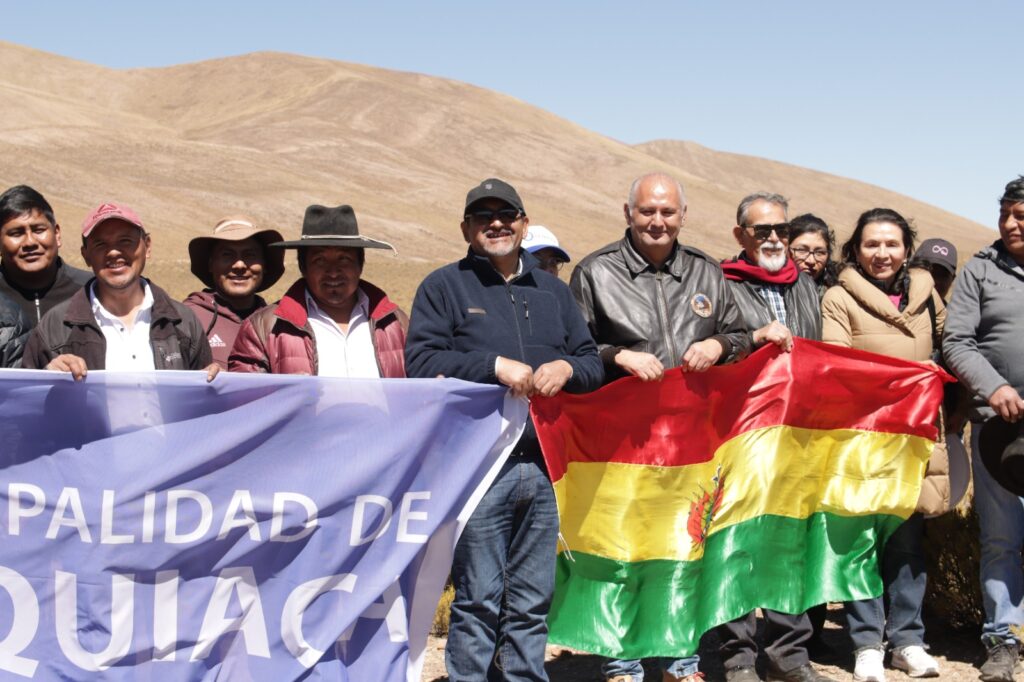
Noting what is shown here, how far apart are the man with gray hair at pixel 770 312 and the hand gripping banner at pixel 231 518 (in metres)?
1.56

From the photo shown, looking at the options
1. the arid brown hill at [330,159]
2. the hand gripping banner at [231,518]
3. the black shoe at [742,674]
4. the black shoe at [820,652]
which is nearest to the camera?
the hand gripping banner at [231,518]

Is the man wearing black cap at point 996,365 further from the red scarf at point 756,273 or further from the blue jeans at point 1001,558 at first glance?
the red scarf at point 756,273

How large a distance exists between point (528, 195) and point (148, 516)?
10132cm

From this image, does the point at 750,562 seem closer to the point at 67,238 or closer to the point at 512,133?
the point at 67,238

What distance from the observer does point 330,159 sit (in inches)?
3979

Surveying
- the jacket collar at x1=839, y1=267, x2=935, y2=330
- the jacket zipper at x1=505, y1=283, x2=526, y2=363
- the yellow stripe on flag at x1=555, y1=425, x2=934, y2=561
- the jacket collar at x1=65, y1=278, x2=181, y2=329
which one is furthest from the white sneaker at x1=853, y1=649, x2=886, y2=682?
the jacket collar at x1=65, y1=278, x2=181, y2=329

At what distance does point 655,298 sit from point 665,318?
10 cm

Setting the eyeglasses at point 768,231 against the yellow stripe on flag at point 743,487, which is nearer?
the yellow stripe on flag at point 743,487

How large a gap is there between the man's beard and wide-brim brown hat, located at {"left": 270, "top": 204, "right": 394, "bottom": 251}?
203 centimetres

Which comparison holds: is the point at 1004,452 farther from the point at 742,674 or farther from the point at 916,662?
the point at 742,674

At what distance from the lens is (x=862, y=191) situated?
174m

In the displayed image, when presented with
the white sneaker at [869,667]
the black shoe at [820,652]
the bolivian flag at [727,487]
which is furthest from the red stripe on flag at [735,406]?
the black shoe at [820,652]

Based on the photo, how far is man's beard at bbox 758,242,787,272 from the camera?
227 inches

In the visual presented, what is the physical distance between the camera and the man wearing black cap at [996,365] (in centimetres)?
564
